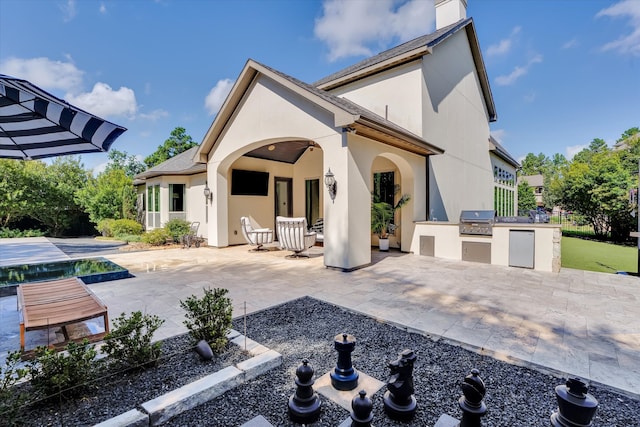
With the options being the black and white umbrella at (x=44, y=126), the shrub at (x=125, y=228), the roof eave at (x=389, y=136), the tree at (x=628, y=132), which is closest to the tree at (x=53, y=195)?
the shrub at (x=125, y=228)

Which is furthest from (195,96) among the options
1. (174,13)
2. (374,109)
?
(374,109)

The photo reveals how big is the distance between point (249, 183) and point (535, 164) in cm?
9282

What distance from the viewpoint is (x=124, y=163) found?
44.9 meters

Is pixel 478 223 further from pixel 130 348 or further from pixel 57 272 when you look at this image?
pixel 57 272

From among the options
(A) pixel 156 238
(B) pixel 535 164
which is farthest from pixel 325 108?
(B) pixel 535 164

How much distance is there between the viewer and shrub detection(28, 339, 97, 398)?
2205mm

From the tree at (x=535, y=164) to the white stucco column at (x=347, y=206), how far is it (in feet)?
270

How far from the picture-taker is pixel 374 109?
11.8 meters

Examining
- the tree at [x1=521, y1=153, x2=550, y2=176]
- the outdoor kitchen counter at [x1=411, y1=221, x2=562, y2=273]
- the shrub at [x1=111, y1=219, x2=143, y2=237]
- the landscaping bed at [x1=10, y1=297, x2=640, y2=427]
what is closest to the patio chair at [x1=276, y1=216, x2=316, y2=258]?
the outdoor kitchen counter at [x1=411, y1=221, x2=562, y2=273]

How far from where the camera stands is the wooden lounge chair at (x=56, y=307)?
10.2 feet

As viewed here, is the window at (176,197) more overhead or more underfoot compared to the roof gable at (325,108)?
more underfoot

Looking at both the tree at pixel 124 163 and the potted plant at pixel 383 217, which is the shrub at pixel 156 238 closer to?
the potted plant at pixel 383 217

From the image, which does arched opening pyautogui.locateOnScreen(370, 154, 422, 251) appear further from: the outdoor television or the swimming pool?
the swimming pool

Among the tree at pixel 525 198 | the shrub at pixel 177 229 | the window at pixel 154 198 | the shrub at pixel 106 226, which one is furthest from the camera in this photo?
the tree at pixel 525 198
